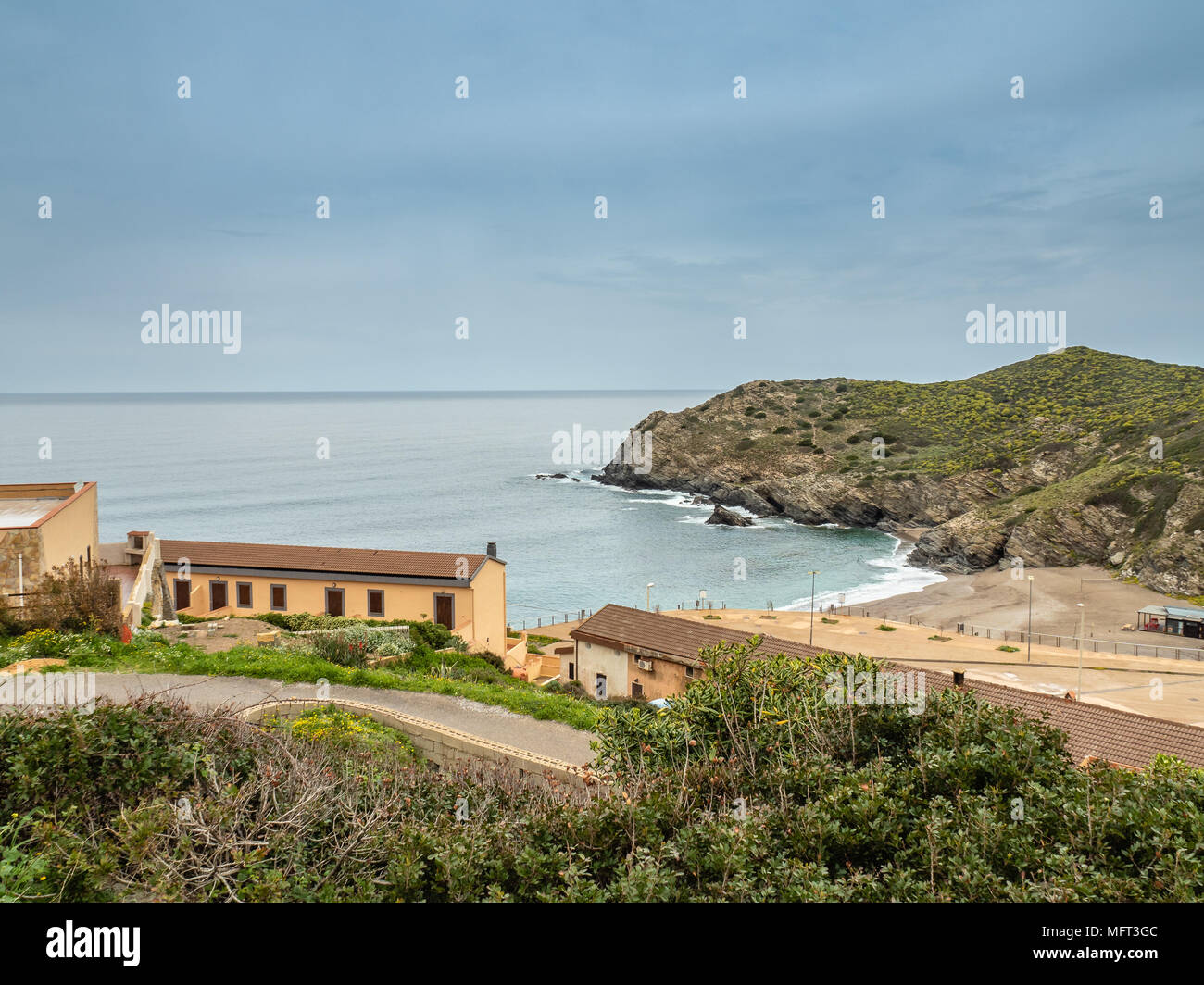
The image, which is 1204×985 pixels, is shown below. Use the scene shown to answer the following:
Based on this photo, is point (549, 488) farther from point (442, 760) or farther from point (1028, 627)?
point (442, 760)

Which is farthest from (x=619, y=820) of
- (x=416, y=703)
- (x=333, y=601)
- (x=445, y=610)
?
(x=333, y=601)

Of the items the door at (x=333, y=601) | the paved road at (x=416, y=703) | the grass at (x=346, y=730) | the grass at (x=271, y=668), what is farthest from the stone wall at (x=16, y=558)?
the door at (x=333, y=601)

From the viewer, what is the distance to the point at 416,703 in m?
15.1

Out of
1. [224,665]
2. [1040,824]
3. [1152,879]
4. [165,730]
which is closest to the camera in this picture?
[1152,879]

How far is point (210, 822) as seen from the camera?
572 cm

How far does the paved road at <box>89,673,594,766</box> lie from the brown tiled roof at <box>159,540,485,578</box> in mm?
12360

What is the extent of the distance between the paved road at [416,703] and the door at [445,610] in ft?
38.8

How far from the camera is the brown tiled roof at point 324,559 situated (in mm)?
28359

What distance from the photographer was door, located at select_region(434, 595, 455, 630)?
2767 centimetres

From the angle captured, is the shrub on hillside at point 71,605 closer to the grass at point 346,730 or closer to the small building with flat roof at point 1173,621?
the grass at point 346,730

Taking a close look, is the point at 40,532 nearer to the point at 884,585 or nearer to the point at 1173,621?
the point at 1173,621
